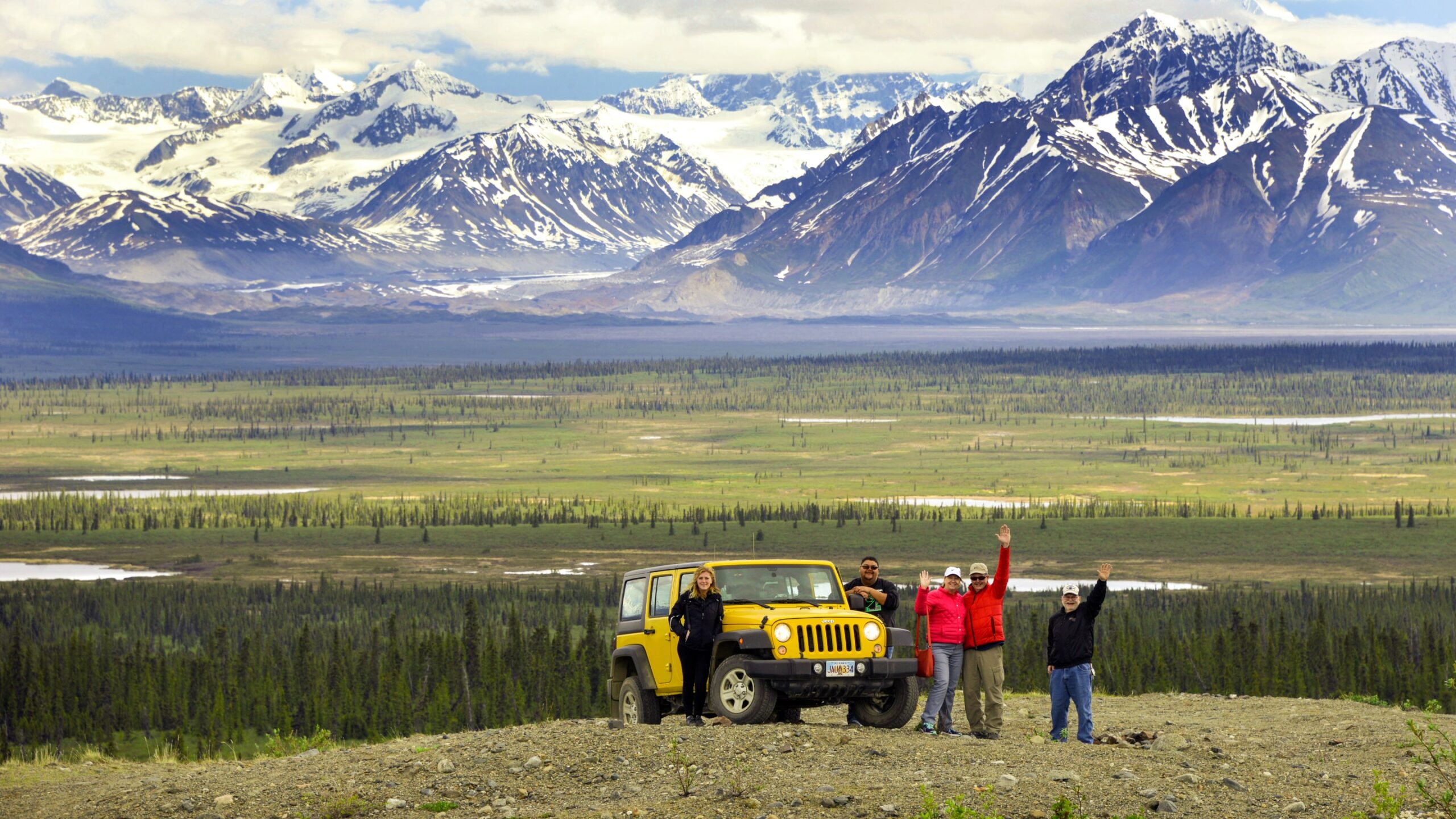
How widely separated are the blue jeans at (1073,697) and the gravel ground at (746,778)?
84 cm

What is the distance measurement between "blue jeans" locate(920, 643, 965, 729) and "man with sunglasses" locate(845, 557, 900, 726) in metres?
1.02

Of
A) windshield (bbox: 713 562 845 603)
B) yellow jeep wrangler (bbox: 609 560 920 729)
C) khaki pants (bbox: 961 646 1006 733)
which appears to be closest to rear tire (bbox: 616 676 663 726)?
yellow jeep wrangler (bbox: 609 560 920 729)

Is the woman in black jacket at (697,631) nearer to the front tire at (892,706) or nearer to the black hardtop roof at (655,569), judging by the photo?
the black hardtop roof at (655,569)

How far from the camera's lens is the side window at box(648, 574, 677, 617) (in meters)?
34.3

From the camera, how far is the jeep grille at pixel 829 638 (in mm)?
32312

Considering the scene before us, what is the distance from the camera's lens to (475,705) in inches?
3199

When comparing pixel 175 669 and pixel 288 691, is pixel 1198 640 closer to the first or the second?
pixel 288 691

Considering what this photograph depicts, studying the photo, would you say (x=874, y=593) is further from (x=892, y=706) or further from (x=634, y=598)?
(x=634, y=598)

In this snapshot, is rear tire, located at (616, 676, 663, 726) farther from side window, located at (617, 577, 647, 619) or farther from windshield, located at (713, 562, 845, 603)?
windshield, located at (713, 562, 845, 603)

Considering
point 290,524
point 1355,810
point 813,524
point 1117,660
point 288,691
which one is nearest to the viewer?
point 1355,810

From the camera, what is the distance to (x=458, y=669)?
282ft

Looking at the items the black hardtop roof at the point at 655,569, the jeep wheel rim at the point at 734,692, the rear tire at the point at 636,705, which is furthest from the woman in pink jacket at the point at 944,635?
the rear tire at the point at 636,705

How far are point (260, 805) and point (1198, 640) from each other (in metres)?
60.2

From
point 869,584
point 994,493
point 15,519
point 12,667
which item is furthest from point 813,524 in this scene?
point 869,584
